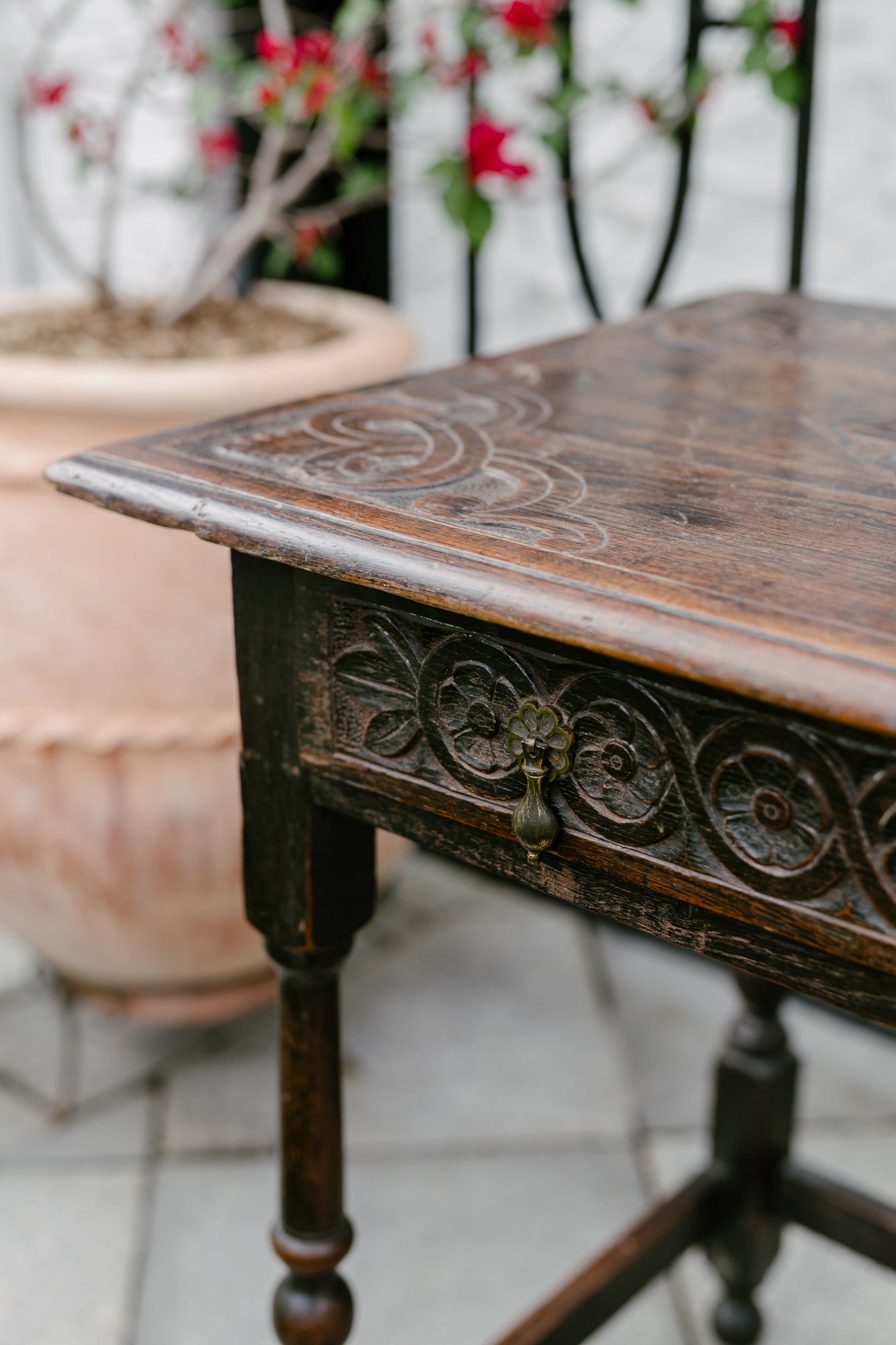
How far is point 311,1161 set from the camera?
1013mm

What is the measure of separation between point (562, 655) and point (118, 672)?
0.94 m

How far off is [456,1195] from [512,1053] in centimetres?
29

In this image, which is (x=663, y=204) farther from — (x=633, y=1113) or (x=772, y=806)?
(x=772, y=806)

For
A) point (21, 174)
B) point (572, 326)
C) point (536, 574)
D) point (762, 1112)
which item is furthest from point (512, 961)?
point (536, 574)

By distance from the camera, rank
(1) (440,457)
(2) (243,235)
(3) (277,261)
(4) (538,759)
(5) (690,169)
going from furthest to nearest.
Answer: (3) (277,261), (2) (243,235), (5) (690,169), (1) (440,457), (4) (538,759)

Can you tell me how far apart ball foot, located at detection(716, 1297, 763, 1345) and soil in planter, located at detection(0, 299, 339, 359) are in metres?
1.21

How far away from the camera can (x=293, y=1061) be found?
100 centimetres

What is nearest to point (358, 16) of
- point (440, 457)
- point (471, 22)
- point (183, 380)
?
point (471, 22)

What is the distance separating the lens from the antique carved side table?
66 centimetres

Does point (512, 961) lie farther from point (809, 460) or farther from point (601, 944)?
point (809, 460)

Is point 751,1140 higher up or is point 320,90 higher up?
point 320,90

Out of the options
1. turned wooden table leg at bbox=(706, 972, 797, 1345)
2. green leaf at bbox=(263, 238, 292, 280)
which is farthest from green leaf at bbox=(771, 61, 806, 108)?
turned wooden table leg at bbox=(706, 972, 797, 1345)

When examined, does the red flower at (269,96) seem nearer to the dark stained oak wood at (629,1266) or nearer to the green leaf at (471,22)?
the green leaf at (471,22)

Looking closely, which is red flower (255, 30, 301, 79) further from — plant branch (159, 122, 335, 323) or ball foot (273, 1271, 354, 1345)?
ball foot (273, 1271, 354, 1345)
